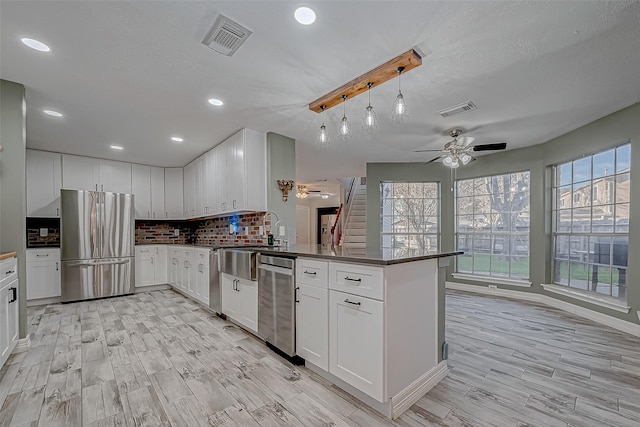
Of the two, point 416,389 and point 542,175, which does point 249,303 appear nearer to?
point 416,389

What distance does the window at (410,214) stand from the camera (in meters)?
5.75

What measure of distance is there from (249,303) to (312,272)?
117 cm

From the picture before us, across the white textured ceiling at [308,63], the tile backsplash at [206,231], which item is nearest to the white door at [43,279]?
the tile backsplash at [206,231]

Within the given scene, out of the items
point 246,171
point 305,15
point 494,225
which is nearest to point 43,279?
point 246,171

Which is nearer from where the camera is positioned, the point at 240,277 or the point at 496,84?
the point at 496,84

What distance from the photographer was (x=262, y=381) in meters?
2.15

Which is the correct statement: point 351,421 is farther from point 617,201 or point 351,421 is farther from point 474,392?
point 617,201

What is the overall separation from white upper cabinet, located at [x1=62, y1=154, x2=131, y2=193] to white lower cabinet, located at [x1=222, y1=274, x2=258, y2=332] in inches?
130

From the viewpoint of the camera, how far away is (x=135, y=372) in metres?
2.29

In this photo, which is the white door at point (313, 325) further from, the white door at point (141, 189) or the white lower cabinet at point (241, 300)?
the white door at point (141, 189)

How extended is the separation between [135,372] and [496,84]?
3969mm

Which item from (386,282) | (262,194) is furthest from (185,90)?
(386,282)

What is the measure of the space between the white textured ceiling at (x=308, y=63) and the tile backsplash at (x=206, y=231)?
1407 mm

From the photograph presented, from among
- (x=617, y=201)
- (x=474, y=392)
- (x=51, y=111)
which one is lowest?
(x=474, y=392)
